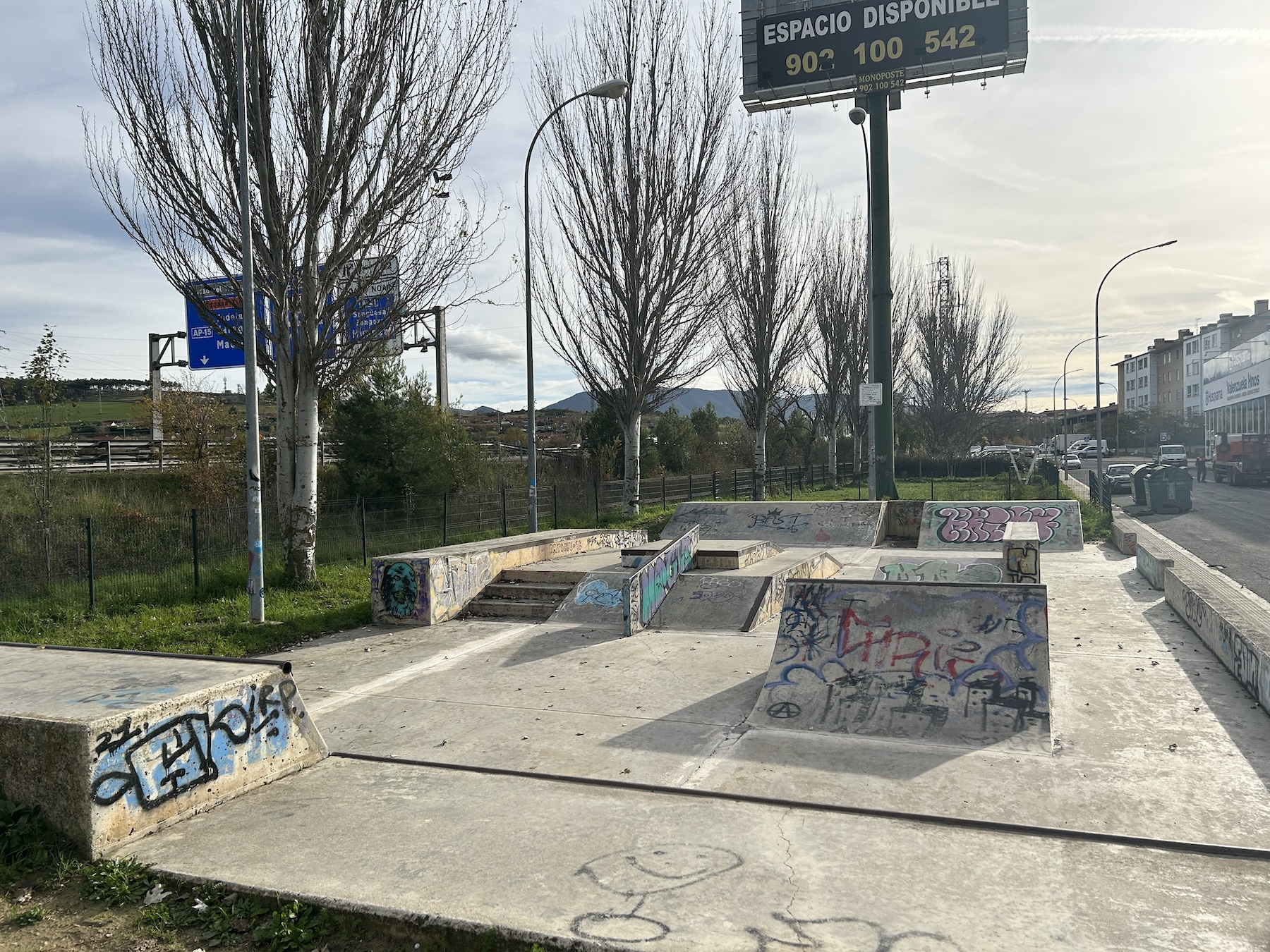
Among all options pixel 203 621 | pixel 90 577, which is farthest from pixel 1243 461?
pixel 90 577

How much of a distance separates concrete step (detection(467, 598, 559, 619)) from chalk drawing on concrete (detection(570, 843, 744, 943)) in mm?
7209

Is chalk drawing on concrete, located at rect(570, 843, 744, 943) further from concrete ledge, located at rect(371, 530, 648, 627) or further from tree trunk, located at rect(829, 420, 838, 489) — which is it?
tree trunk, located at rect(829, 420, 838, 489)

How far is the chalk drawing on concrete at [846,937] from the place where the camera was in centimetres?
323

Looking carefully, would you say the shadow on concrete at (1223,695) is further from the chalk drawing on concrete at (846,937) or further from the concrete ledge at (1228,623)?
the chalk drawing on concrete at (846,937)

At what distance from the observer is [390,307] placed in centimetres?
1338

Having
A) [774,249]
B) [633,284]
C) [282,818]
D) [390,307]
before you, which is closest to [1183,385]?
[774,249]

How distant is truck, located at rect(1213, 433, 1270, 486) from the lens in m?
37.1

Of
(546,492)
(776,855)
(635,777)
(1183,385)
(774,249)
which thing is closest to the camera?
(776,855)

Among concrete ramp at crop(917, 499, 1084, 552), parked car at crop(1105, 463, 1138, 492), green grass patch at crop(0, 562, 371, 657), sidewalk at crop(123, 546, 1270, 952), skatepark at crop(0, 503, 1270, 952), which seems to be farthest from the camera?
parked car at crop(1105, 463, 1138, 492)

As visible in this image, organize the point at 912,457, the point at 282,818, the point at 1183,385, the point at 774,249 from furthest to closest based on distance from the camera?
the point at 1183,385 < the point at 912,457 < the point at 774,249 < the point at 282,818

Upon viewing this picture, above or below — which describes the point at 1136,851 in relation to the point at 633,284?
below

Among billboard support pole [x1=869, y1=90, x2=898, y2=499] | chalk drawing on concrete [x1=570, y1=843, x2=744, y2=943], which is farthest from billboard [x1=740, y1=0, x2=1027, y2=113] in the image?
chalk drawing on concrete [x1=570, y1=843, x2=744, y2=943]

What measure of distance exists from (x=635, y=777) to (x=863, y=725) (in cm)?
195

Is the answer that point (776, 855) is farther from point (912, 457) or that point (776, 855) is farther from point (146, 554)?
point (912, 457)
